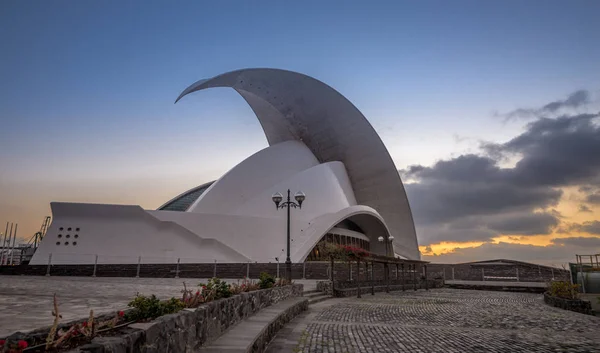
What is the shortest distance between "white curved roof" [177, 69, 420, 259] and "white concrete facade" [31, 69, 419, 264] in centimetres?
9

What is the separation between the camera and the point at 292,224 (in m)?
27.5

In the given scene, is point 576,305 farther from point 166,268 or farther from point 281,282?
point 166,268

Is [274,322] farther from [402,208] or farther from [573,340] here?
[402,208]

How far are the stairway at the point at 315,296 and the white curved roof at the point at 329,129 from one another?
897 inches

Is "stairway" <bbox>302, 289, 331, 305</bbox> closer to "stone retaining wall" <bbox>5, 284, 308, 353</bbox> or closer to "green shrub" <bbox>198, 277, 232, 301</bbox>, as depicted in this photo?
"stone retaining wall" <bbox>5, 284, 308, 353</bbox>

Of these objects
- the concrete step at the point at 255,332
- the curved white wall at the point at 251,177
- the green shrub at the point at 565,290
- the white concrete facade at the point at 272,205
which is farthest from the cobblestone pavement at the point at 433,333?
the curved white wall at the point at 251,177

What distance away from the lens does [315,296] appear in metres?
14.2

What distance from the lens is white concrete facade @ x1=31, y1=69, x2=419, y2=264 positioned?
22.3m

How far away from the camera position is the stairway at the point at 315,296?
1331 centimetres

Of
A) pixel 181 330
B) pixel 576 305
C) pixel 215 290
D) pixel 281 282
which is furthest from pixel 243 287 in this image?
pixel 576 305

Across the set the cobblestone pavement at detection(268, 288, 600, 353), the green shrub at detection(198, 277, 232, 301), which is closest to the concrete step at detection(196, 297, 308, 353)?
the cobblestone pavement at detection(268, 288, 600, 353)

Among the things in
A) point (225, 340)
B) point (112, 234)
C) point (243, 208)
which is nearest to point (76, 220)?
point (112, 234)

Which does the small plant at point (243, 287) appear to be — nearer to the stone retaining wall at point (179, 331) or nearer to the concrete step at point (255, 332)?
the stone retaining wall at point (179, 331)

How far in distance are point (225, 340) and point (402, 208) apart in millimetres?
37137
